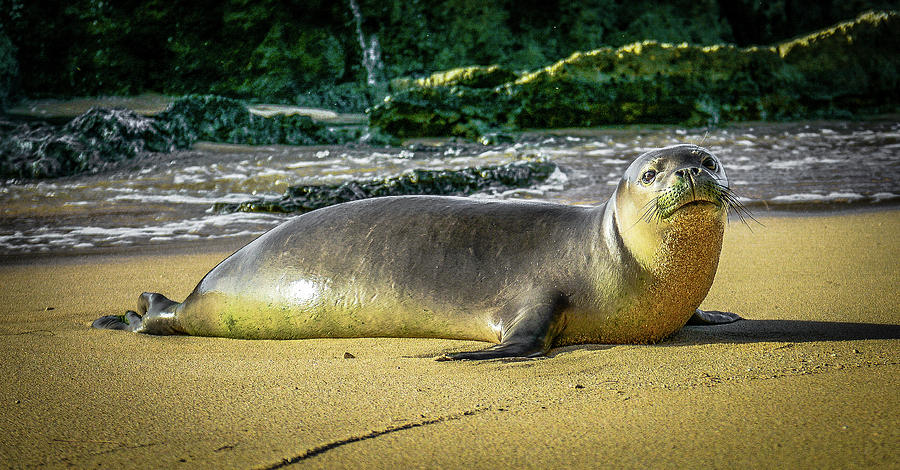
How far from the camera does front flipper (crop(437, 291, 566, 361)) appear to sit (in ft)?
8.32

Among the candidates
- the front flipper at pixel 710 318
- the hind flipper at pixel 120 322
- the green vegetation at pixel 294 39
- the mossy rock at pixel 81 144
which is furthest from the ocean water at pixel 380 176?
the green vegetation at pixel 294 39

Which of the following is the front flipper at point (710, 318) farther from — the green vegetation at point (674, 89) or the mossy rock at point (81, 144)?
the green vegetation at point (674, 89)

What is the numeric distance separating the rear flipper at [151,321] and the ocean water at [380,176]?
6.55 feet

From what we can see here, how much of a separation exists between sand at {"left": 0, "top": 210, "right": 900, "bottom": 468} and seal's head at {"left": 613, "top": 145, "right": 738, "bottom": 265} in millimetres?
358

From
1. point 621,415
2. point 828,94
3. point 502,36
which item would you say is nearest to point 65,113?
point 502,36

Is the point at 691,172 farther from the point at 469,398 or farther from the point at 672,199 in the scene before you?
the point at 469,398

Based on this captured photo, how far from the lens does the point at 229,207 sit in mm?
6574

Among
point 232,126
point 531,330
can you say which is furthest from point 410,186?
point 232,126

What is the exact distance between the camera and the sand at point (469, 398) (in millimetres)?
1695

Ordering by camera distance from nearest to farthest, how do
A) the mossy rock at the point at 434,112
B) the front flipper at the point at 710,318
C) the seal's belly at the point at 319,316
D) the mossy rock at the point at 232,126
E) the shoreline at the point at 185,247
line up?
the seal's belly at the point at 319,316
the front flipper at the point at 710,318
the shoreline at the point at 185,247
the mossy rock at the point at 232,126
the mossy rock at the point at 434,112

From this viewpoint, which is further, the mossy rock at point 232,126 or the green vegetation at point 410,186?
the mossy rock at point 232,126

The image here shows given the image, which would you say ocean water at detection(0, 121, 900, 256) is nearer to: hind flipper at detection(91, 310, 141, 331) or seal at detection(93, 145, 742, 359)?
seal at detection(93, 145, 742, 359)

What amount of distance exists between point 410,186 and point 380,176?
5.31 ft

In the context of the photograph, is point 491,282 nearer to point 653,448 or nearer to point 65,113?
point 653,448
